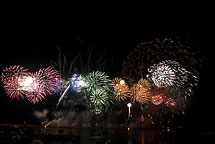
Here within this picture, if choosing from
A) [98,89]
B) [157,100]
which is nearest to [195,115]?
[157,100]

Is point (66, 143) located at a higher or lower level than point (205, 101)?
lower

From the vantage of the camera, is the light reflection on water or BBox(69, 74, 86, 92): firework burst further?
BBox(69, 74, 86, 92): firework burst

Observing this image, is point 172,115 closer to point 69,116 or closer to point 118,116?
point 118,116

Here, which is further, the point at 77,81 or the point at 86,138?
the point at 77,81

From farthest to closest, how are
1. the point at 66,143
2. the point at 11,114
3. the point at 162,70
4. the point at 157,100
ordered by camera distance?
the point at 11,114
the point at 157,100
the point at 162,70
the point at 66,143

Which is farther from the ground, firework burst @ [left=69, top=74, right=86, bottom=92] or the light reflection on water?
firework burst @ [left=69, top=74, right=86, bottom=92]

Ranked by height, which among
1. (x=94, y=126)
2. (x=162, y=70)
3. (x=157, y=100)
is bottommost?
(x=94, y=126)

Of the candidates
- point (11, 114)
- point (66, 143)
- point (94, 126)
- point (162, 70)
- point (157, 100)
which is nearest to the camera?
point (66, 143)

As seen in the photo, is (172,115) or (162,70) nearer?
(162,70)

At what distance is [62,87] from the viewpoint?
46.2 meters

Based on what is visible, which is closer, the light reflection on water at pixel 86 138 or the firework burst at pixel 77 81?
the light reflection on water at pixel 86 138

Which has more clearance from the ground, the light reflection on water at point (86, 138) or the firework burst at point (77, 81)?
the firework burst at point (77, 81)

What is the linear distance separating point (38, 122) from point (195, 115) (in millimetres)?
40219

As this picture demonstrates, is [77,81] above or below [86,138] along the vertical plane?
above
